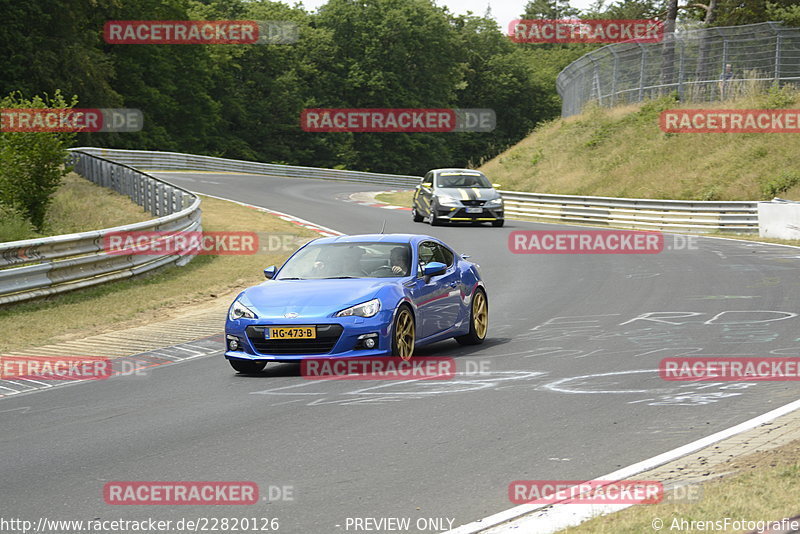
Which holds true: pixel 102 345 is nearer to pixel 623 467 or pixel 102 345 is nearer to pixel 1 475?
pixel 1 475

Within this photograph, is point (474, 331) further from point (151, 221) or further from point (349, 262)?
point (151, 221)

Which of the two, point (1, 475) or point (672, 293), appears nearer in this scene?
point (1, 475)

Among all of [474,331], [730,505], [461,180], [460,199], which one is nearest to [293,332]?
[474,331]

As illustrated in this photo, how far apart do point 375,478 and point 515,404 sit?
8.24 feet

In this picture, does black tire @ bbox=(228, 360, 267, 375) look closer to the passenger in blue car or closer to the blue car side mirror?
the passenger in blue car

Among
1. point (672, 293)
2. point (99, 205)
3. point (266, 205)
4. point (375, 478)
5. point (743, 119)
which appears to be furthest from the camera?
point (743, 119)

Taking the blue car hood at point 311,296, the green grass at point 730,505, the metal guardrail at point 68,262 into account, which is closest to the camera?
the green grass at point 730,505

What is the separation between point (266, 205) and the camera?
38.5 m

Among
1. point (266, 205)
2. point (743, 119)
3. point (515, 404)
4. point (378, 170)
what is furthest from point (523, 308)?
point (378, 170)

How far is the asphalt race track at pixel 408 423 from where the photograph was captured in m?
6.13

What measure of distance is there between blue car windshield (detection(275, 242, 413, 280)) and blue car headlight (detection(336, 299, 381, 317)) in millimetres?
986

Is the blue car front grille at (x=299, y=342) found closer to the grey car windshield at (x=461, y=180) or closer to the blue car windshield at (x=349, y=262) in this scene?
the blue car windshield at (x=349, y=262)

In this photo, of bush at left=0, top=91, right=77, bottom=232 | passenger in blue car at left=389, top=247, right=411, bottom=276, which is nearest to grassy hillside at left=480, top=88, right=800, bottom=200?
bush at left=0, top=91, right=77, bottom=232

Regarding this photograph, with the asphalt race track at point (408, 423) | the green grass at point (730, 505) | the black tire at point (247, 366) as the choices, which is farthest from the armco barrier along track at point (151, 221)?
the green grass at point (730, 505)
